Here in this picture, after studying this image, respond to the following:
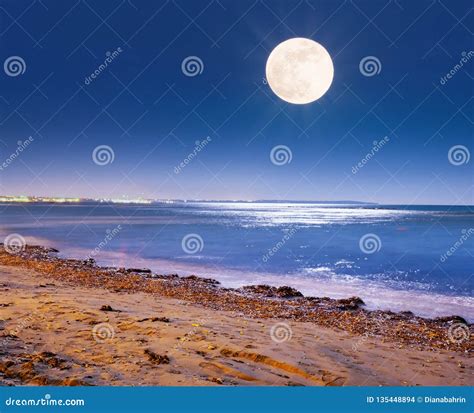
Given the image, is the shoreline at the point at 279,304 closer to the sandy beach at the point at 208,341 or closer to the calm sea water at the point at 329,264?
the sandy beach at the point at 208,341

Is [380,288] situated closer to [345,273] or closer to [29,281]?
[345,273]

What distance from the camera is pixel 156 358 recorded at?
604cm

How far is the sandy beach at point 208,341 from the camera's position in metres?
5.64

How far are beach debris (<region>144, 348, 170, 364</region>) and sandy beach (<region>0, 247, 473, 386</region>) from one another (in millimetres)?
15

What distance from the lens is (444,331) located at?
32.1 ft

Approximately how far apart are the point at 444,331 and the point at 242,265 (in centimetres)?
1307

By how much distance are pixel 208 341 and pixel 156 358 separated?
1.31m

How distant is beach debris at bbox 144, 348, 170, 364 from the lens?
5945 mm

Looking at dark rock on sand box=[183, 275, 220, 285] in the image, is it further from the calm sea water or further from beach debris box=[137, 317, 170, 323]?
beach debris box=[137, 317, 170, 323]

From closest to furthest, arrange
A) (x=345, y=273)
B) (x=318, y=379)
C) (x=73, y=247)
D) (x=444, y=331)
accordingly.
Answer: (x=318, y=379)
(x=444, y=331)
(x=345, y=273)
(x=73, y=247)

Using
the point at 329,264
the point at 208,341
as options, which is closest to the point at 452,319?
the point at 208,341

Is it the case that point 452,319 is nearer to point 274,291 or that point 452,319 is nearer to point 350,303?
point 350,303

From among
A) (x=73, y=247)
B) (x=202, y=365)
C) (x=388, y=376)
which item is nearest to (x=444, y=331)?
(x=388, y=376)

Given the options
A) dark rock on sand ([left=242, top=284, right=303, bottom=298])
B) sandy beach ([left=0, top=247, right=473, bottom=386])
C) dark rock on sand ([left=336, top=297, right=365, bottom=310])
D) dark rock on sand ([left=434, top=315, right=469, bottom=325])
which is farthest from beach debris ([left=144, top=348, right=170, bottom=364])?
dark rock on sand ([left=434, top=315, right=469, bottom=325])
